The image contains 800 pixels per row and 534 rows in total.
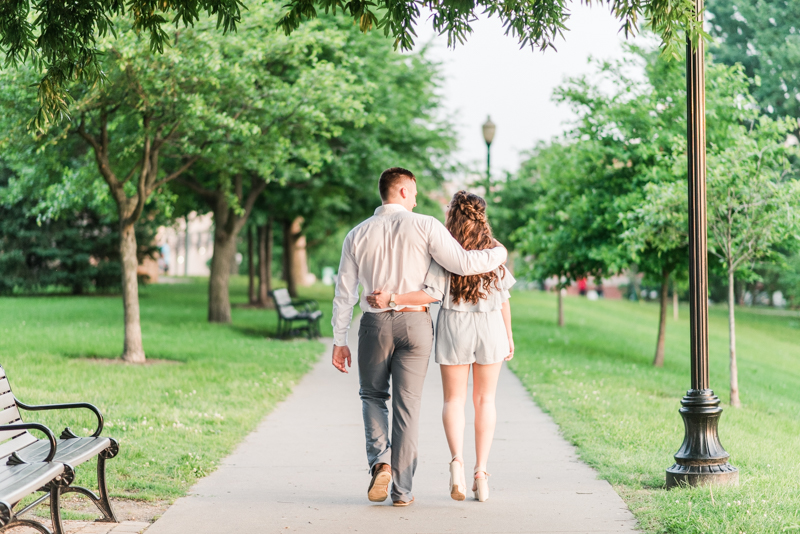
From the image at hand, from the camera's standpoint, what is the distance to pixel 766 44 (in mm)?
21234

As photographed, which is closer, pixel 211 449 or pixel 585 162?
pixel 211 449

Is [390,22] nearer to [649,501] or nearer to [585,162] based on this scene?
[649,501]

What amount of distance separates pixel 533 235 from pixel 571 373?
163 inches

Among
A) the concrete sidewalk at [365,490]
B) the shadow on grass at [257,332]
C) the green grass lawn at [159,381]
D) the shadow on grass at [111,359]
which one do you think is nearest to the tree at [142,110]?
the shadow on grass at [111,359]

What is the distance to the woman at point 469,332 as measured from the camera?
16.7 feet

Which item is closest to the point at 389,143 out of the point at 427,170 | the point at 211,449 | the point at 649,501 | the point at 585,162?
the point at 427,170

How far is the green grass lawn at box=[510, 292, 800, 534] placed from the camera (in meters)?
4.76

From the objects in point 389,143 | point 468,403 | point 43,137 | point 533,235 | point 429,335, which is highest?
point 389,143

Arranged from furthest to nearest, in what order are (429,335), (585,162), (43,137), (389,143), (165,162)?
1. (389,143)
2. (165,162)
3. (585,162)
4. (43,137)
5. (429,335)

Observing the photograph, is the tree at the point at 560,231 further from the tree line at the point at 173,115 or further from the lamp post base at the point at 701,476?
the lamp post base at the point at 701,476

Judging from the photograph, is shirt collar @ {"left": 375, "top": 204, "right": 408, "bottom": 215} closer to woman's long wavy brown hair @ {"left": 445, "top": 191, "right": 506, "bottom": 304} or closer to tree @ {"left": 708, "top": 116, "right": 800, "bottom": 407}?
woman's long wavy brown hair @ {"left": 445, "top": 191, "right": 506, "bottom": 304}

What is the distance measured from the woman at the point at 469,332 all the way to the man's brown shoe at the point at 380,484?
402 millimetres

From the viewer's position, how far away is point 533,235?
1526 cm

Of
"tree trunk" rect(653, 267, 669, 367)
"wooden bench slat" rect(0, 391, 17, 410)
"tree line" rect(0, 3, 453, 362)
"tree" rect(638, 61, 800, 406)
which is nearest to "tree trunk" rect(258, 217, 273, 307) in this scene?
"tree line" rect(0, 3, 453, 362)
